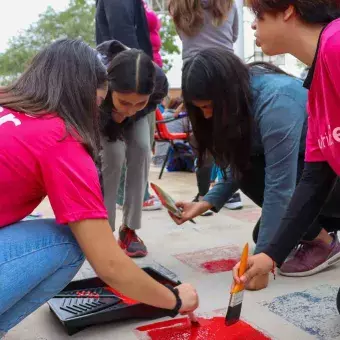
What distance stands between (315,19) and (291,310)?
103cm

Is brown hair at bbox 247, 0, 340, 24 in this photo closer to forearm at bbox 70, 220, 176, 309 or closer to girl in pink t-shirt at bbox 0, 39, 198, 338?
girl in pink t-shirt at bbox 0, 39, 198, 338

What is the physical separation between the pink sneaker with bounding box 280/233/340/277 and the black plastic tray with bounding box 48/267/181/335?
0.61 m

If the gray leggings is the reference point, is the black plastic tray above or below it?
below

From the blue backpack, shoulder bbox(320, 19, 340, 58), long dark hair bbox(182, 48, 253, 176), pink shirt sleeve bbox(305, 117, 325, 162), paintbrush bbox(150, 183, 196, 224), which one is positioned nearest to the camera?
shoulder bbox(320, 19, 340, 58)

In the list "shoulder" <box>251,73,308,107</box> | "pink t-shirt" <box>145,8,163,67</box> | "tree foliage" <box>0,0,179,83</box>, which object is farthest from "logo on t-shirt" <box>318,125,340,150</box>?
"tree foliage" <box>0,0,179,83</box>

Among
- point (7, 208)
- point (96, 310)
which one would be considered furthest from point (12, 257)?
point (96, 310)

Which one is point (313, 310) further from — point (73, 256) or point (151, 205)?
point (151, 205)

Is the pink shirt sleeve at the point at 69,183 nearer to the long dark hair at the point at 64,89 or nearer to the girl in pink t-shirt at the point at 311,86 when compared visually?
the long dark hair at the point at 64,89

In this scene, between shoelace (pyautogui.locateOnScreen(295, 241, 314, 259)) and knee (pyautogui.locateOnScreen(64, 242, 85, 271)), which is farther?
shoelace (pyautogui.locateOnScreen(295, 241, 314, 259))

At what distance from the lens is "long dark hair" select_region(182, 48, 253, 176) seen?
1882mm

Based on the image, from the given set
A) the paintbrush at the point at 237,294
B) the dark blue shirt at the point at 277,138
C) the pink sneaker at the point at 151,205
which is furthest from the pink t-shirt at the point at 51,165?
the pink sneaker at the point at 151,205

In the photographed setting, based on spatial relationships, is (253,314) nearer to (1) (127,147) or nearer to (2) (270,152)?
(2) (270,152)

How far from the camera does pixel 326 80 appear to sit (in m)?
1.20

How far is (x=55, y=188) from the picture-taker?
116 centimetres
